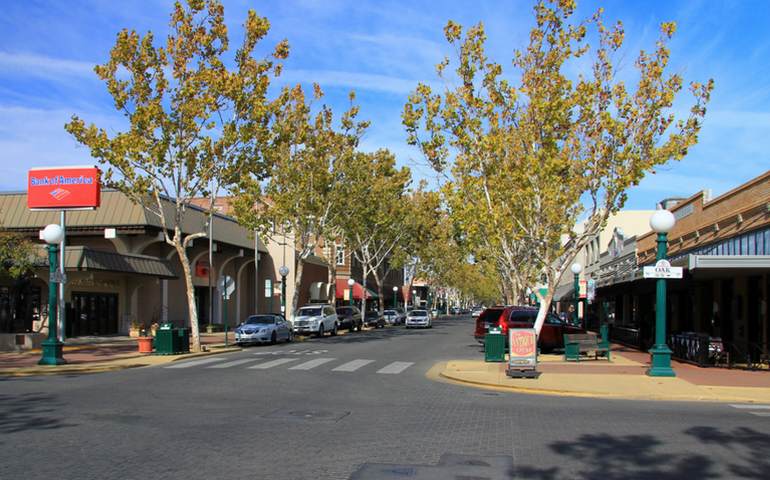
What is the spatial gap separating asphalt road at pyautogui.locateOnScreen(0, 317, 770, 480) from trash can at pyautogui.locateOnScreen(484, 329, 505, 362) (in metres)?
5.52

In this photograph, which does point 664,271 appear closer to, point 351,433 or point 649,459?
point 649,459

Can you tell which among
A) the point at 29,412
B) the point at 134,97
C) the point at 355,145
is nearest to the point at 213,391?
the point at 29,412

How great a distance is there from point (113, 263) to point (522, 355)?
72.1 feet

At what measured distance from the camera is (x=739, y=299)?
25297mm

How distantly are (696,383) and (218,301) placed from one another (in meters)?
37.1

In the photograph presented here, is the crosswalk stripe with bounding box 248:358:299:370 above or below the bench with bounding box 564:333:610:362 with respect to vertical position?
below

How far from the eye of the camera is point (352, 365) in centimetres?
2152

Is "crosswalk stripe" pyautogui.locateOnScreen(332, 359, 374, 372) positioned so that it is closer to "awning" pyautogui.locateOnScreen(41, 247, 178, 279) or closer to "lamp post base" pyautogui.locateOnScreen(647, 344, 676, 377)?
"lamp post base" pyautogui.locateOnScreen(647, 344, 676, 377)

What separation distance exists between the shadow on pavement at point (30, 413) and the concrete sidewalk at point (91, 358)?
590 centimetres

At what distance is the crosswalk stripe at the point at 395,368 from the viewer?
19984 millimetres

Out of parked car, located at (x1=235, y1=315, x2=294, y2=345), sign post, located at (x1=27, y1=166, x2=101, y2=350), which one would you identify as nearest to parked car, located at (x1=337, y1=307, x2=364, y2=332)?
parked car, located at (x1=235, y1=315, x2=294, y2=345)

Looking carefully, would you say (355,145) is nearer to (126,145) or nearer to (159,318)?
(159,318)

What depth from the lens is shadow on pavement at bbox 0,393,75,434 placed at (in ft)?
34.2

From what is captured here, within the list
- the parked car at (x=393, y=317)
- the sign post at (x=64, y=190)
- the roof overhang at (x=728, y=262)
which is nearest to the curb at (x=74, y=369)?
the sign post at (x=64, y=190)
